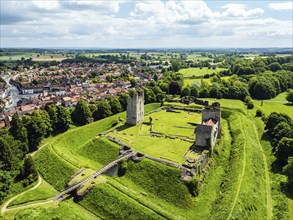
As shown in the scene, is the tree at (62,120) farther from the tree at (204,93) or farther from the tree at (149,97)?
the tree at (204,93)

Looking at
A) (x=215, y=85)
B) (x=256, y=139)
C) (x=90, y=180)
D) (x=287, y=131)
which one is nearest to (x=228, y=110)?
(x=256, y=139)

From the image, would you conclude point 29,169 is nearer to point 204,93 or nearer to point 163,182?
point 163,182

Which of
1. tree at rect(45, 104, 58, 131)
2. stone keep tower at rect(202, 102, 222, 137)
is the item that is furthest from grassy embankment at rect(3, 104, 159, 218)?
stone keep tower at rect(202, 102, 222, 137)

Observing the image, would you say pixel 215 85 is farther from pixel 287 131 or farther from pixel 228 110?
pixel 287 131

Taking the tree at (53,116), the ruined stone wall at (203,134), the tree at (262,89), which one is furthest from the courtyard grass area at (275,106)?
the tree at (53,116)

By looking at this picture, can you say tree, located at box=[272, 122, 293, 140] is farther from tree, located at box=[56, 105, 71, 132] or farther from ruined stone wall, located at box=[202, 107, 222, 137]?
tree, located at box=[56, 105, 71, 132]

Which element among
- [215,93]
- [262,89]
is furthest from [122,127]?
[262,89]
